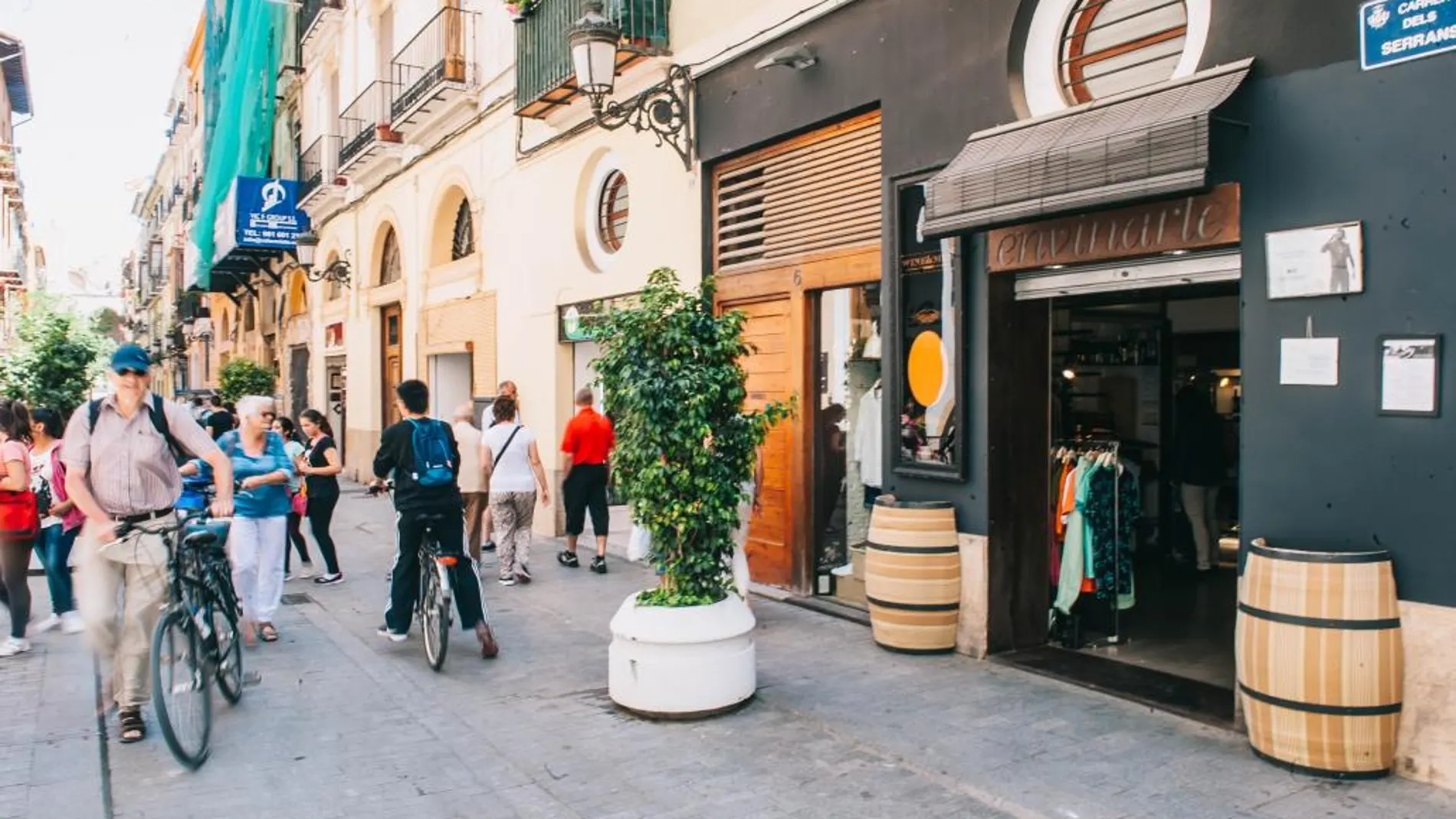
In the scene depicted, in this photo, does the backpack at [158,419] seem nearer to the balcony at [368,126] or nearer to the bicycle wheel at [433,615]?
the bicycle wheel at [433,615]

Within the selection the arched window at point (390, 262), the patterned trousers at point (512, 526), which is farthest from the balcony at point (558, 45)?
the arched window at point (390, 262)

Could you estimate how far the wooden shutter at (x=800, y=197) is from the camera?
25.0 ft

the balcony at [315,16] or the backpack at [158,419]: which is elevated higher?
the balcony at [315,16]

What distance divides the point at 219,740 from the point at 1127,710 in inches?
181

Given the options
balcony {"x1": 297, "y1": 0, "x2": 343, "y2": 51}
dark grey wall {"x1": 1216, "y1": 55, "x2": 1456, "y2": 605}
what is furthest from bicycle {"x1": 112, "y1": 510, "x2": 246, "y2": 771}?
balcony {"x1": 297, "y1": 0, "x2": 343, "y2": 51}

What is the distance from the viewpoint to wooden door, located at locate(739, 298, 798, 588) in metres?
8.46

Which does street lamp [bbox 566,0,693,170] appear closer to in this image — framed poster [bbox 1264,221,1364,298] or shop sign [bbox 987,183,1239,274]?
shop sign [bbox 987,183,1239,274]

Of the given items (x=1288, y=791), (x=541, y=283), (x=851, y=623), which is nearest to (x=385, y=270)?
(x=541, y=283)

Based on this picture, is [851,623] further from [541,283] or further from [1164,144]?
[541,283]

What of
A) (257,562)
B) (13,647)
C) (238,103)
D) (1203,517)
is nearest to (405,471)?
(257,562)

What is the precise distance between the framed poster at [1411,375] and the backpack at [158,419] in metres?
5.65

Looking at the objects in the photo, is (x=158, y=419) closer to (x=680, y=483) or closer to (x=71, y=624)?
(x=680, y=483)

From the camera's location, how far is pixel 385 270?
765 inches

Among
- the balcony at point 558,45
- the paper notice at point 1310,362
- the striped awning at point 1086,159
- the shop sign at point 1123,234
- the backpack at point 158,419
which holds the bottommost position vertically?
the backpack at point 158,419
